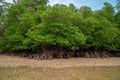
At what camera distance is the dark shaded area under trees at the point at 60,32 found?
22.6 metres

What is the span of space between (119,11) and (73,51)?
8.82 m

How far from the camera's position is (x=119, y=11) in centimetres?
2925

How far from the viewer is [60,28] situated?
886 inches

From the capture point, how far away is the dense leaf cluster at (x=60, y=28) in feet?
74.0

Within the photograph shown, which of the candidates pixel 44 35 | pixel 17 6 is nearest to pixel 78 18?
pixel 44 35

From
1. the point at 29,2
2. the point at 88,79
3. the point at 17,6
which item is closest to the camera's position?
the point at 88,79

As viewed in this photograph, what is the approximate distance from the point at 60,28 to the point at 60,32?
571mm

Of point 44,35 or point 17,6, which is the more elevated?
point 17,6

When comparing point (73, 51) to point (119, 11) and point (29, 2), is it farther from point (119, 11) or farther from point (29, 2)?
point (29, 2)

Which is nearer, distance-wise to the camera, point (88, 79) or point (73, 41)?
point (88, 79)

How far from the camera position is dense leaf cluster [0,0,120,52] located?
22.5m

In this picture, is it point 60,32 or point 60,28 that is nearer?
point 60,28

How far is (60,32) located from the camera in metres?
22.9

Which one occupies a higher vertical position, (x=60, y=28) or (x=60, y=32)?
(x=60, y=28)
